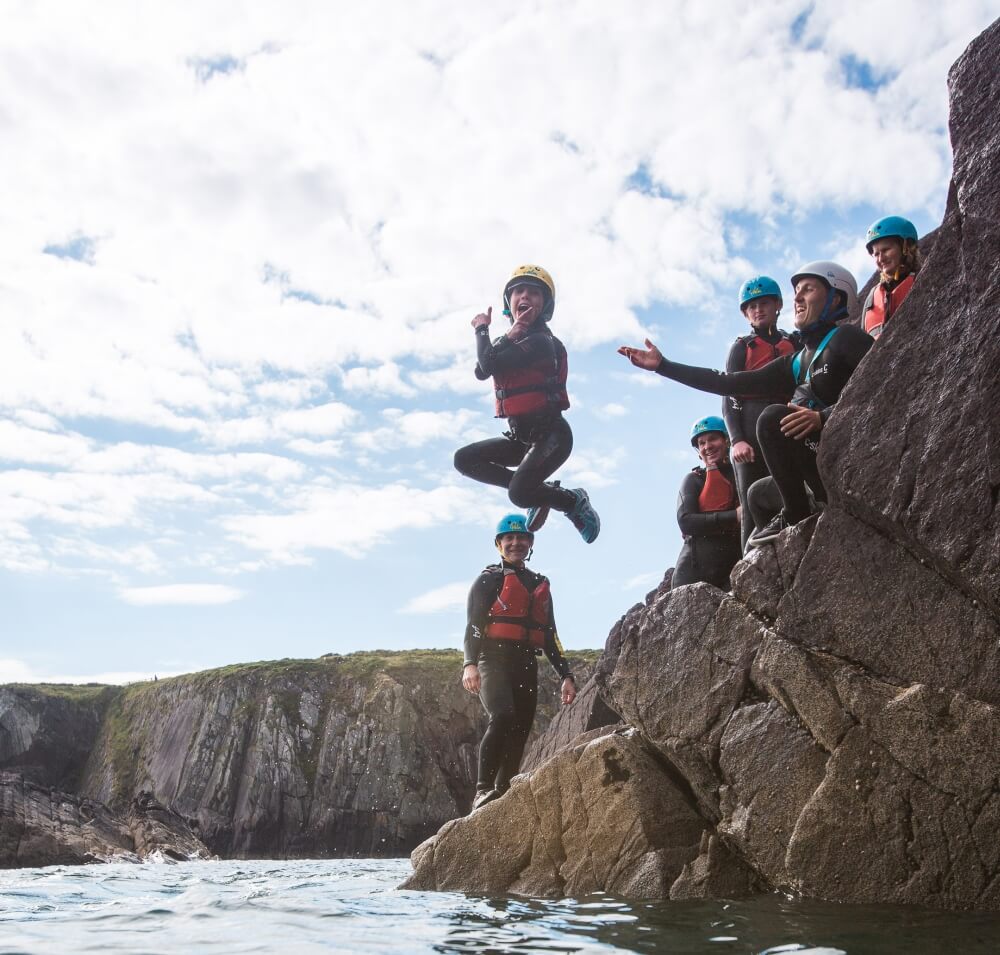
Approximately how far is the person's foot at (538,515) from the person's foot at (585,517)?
0.27m

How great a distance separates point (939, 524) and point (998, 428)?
2.42 ft

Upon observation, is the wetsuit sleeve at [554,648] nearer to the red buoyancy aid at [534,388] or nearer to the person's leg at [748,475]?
the red buoyancy aid at [534,388]

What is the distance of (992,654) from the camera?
6242 mm

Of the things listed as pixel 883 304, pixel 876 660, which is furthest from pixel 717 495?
pixel 876 660

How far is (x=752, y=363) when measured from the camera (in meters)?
8.84

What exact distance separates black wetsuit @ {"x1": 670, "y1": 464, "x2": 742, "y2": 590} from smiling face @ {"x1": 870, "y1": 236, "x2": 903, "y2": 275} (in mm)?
2985

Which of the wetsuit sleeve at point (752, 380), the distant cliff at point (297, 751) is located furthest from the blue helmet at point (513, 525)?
the distant cliff at point (297, 751)

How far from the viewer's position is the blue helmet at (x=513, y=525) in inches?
494

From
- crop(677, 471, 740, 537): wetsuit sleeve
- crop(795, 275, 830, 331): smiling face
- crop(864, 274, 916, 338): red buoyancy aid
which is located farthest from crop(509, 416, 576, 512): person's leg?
crop(864, 274, 916, 338): red buoyancy aid

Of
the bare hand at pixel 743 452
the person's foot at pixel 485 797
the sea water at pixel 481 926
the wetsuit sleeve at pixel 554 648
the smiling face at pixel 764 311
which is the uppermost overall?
the smiling face at pixel 764 311

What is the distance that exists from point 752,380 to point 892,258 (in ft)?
4.95

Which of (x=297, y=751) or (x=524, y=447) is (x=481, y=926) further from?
(x=297, y=751)

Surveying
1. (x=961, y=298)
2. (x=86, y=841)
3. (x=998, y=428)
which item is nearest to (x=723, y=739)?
(x=998, y=428)

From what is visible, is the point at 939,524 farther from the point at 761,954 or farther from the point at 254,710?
the point at 254,710
